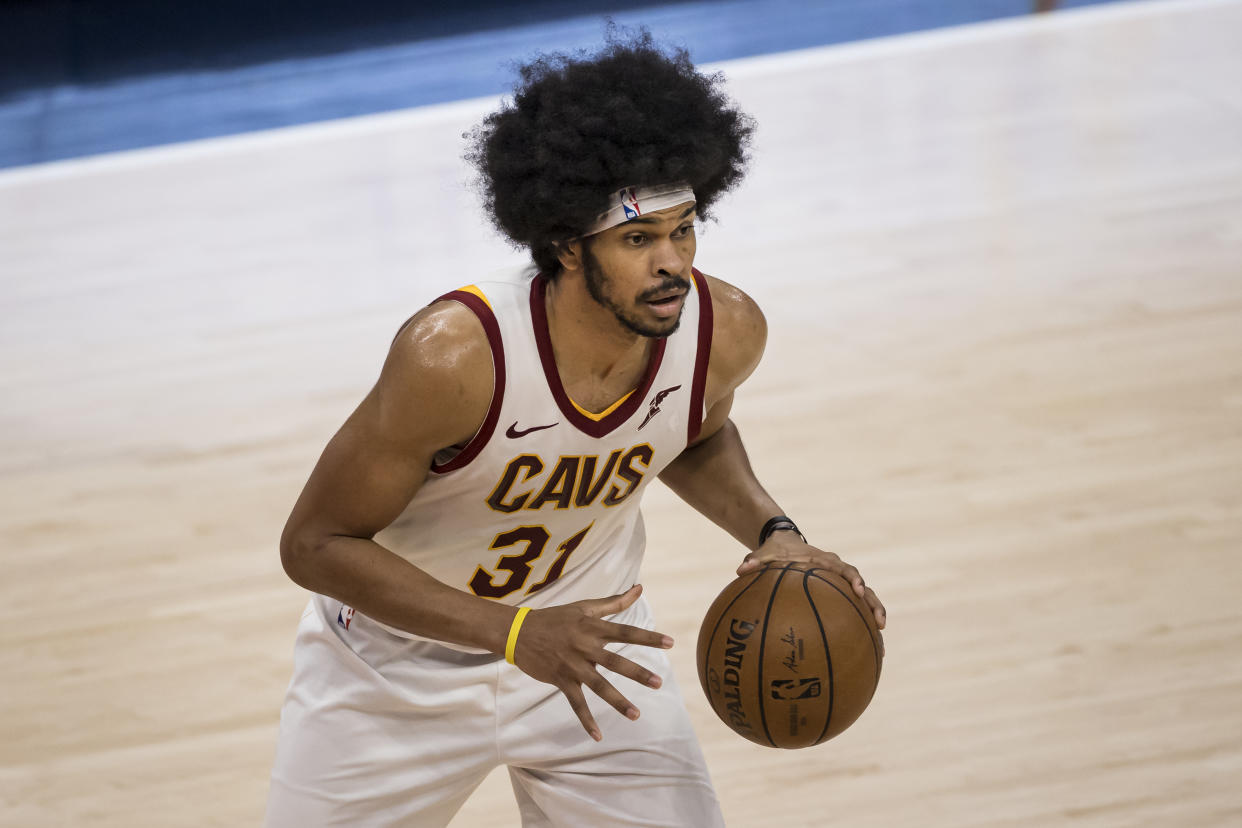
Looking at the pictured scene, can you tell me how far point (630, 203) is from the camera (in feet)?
7.58

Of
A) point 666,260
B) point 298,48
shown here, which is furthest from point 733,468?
point 298,48

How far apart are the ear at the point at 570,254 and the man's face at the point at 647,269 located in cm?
4

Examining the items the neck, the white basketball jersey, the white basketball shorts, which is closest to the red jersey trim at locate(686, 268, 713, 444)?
the white basketball jersey

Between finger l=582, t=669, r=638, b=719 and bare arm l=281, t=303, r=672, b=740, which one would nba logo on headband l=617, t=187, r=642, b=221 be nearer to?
bare arm l=281, t=303, r=672, b=740

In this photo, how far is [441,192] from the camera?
293 inches

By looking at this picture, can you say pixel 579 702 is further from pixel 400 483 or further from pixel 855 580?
pixel 855 580

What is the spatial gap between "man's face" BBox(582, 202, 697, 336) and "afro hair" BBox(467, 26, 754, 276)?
5cm

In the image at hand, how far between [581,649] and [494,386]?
1.58 feet

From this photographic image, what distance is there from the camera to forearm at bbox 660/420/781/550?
2705 mm

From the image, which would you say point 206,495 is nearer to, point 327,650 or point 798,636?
point 327,650

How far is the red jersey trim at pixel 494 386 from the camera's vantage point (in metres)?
2.34

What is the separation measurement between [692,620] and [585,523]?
158cm

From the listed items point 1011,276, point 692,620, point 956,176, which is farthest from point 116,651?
point 956,176

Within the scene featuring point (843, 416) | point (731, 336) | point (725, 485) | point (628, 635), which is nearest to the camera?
point (628, 635)
